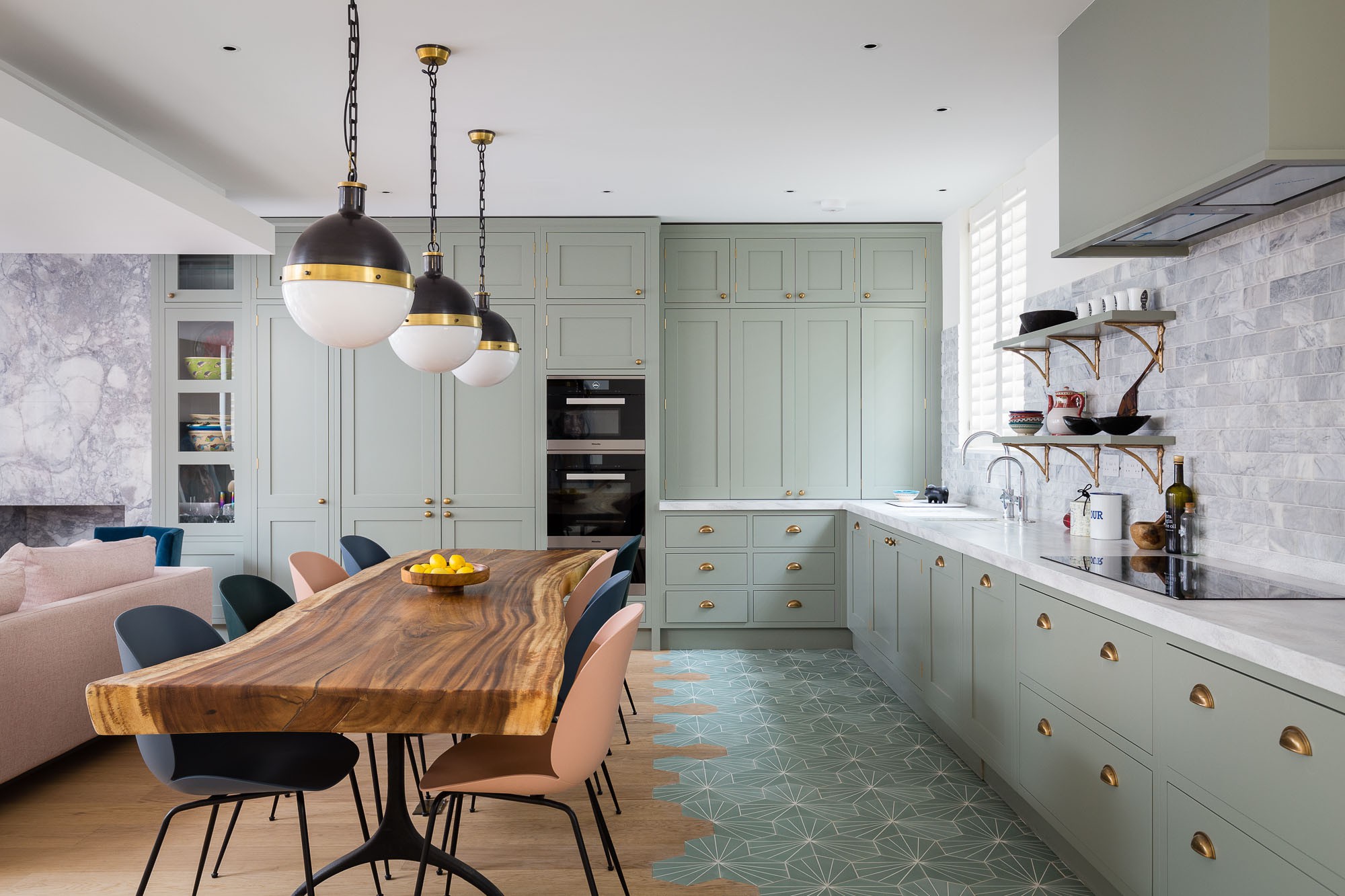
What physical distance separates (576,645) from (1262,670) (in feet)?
5.63

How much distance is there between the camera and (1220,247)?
105 inches

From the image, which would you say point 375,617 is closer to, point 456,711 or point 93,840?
point 456,711

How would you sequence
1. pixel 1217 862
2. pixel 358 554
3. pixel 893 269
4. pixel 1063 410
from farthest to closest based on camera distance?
pixel 893 269
pixel 358 554
pixel 1063 410
pixel 1217 862

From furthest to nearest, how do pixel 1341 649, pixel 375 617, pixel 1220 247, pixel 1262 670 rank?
pixel 1220 247
pixel 375 617
pixel 1262 670
pixel 1341 649

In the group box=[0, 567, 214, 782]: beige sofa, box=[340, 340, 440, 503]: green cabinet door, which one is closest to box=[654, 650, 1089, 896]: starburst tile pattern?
box=[340, 340, 440, 503]: green cabinet door

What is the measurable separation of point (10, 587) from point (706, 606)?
11.3 ft

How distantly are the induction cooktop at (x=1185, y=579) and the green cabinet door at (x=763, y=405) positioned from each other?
2790 millimetres

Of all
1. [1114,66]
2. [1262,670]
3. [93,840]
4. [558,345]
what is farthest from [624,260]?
[1262,670]

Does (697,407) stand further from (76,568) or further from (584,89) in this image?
(76,568)

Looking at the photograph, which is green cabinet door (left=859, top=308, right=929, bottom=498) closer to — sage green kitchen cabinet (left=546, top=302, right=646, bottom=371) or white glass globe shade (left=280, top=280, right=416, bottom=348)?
sage green kitchen cabinet (left=546, top=302, right=646, bottom=371)

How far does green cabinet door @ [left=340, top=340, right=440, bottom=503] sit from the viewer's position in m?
5.18

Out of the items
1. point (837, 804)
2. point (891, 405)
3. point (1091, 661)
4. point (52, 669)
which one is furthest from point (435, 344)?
point (891, 405)

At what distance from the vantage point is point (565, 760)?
2020 millimetres

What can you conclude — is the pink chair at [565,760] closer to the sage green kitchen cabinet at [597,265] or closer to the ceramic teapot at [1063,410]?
the ceramic teapot at [1063,410]
